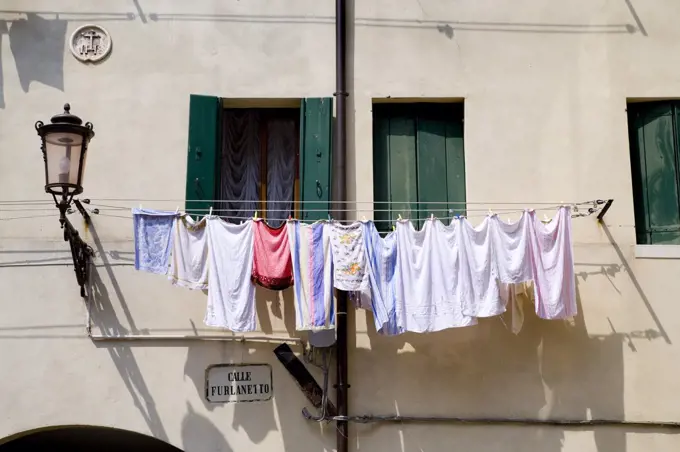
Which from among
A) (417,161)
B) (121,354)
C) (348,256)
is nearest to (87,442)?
(121,354)

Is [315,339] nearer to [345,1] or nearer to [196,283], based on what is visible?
[196,283]

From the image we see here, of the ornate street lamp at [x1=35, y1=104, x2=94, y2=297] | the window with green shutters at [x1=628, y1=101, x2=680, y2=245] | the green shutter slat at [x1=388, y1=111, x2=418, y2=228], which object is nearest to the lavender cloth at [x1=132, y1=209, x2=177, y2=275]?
the ornate street lamp at [x1=35, y1=104, x2=94, y2=297]

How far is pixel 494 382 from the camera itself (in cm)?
732

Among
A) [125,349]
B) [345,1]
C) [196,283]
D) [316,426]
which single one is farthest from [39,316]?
[345,1]

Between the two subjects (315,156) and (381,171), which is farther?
(381,171)

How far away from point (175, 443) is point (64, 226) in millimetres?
2185

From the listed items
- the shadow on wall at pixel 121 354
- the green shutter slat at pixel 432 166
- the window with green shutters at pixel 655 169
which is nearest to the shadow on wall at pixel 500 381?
the window with green shutters at pixel 655 169

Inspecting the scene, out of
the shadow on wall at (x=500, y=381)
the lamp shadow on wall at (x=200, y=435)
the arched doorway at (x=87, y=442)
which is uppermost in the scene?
the shadow on wall at (x=500, y=381)

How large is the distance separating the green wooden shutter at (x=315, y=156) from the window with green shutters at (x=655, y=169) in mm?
3023

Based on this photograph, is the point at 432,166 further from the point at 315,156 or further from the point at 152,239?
the point at 152,239

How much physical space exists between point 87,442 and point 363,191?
16.6 feet

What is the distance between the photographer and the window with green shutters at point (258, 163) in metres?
7.59

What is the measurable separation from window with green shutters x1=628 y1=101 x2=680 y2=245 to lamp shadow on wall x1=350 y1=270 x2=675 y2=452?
1.14m

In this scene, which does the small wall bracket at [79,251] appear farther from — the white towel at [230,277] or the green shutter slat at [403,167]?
the green shutter slat at [403,167]
